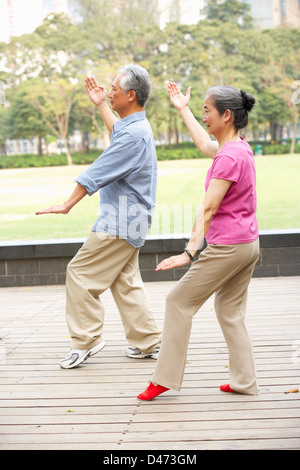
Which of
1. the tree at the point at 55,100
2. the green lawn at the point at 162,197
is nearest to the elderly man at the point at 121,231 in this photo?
the green lawn at the point at 162,197

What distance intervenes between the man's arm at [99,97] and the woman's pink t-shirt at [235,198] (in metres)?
1.03

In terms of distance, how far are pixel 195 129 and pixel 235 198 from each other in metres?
0.57

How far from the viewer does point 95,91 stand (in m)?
3.43

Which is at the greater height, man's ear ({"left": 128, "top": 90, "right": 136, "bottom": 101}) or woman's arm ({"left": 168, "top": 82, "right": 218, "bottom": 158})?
man's ear ({"left": 128, "top": 90, "right": 136, "bottom": 101})

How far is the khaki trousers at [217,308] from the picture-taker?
262 centimetres

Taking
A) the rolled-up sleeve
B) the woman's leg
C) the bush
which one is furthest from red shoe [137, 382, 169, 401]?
the bush

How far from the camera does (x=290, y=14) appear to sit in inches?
645

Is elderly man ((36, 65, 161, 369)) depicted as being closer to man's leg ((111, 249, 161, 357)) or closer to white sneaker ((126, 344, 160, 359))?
man's leg ((111, 249, 161, 357))

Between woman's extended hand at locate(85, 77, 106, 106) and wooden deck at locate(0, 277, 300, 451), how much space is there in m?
1.41

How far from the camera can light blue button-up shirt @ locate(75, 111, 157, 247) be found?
3084mm

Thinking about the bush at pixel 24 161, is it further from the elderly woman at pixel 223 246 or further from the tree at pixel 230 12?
the elderly woman at pixel 223 246

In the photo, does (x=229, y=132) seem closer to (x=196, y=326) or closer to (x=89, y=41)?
(x=196, y=326)

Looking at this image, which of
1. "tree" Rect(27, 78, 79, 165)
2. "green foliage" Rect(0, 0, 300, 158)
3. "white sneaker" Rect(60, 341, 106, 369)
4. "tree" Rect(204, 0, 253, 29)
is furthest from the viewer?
"tree" Rect(204, 0, 253, 29)

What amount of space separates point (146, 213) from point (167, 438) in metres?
1.26
